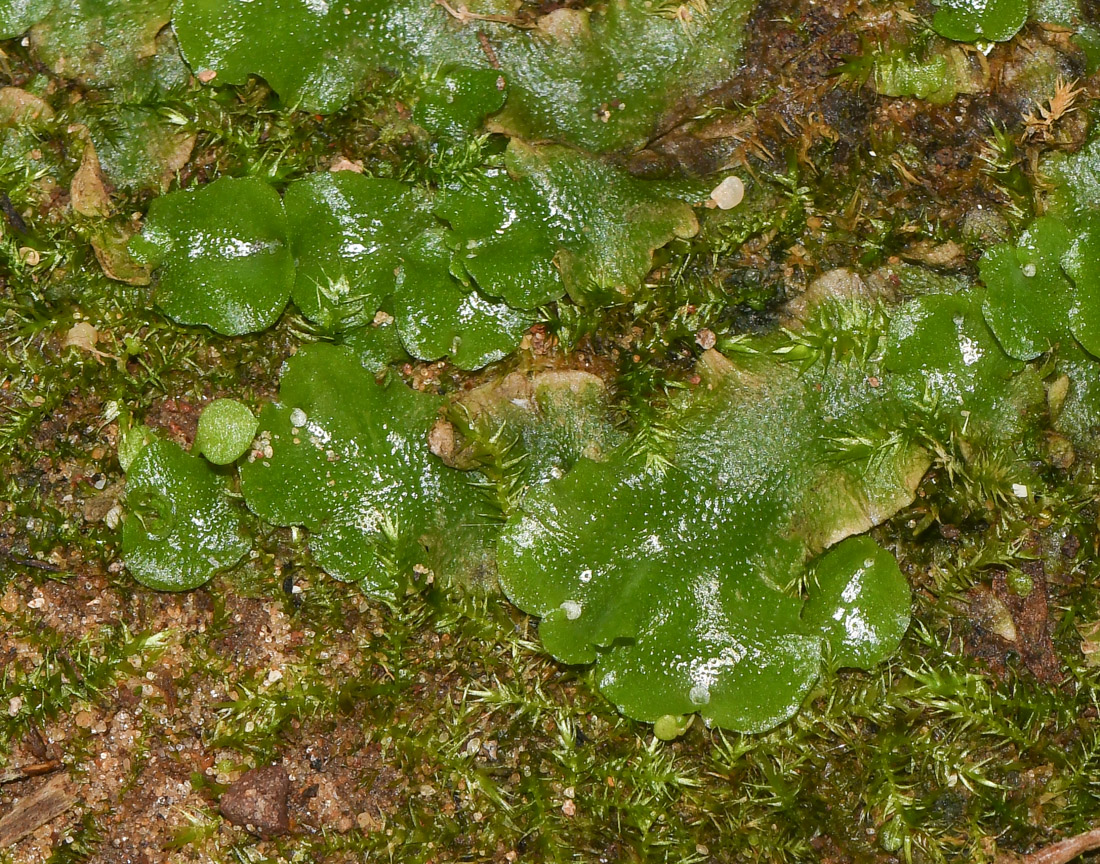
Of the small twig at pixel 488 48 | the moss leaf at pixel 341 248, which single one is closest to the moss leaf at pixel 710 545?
the moss leaf at pixel 341 248

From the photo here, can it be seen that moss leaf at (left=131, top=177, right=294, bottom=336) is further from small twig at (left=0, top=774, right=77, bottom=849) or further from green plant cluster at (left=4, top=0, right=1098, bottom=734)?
small twig at (left=0, top=774, right=77, bottom=849)

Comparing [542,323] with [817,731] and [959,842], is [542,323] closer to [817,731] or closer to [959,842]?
[817,731]

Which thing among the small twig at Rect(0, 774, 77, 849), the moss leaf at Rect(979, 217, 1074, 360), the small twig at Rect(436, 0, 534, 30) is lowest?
the small twig at Rect(0, 774, 77, 849)

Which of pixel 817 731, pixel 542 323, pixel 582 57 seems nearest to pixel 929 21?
pixel 582 57

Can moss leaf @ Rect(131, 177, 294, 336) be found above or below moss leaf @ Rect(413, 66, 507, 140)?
below

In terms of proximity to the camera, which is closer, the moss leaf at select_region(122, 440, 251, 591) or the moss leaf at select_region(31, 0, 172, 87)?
the moss leaf at select_region(122, 440, 251, 591)

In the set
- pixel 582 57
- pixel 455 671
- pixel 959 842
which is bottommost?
pixel 959 842

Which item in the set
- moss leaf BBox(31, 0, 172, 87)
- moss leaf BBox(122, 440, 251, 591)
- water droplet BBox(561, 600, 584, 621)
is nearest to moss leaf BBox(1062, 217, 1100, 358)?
water droplet BBox(561, 600, 584, 621)
